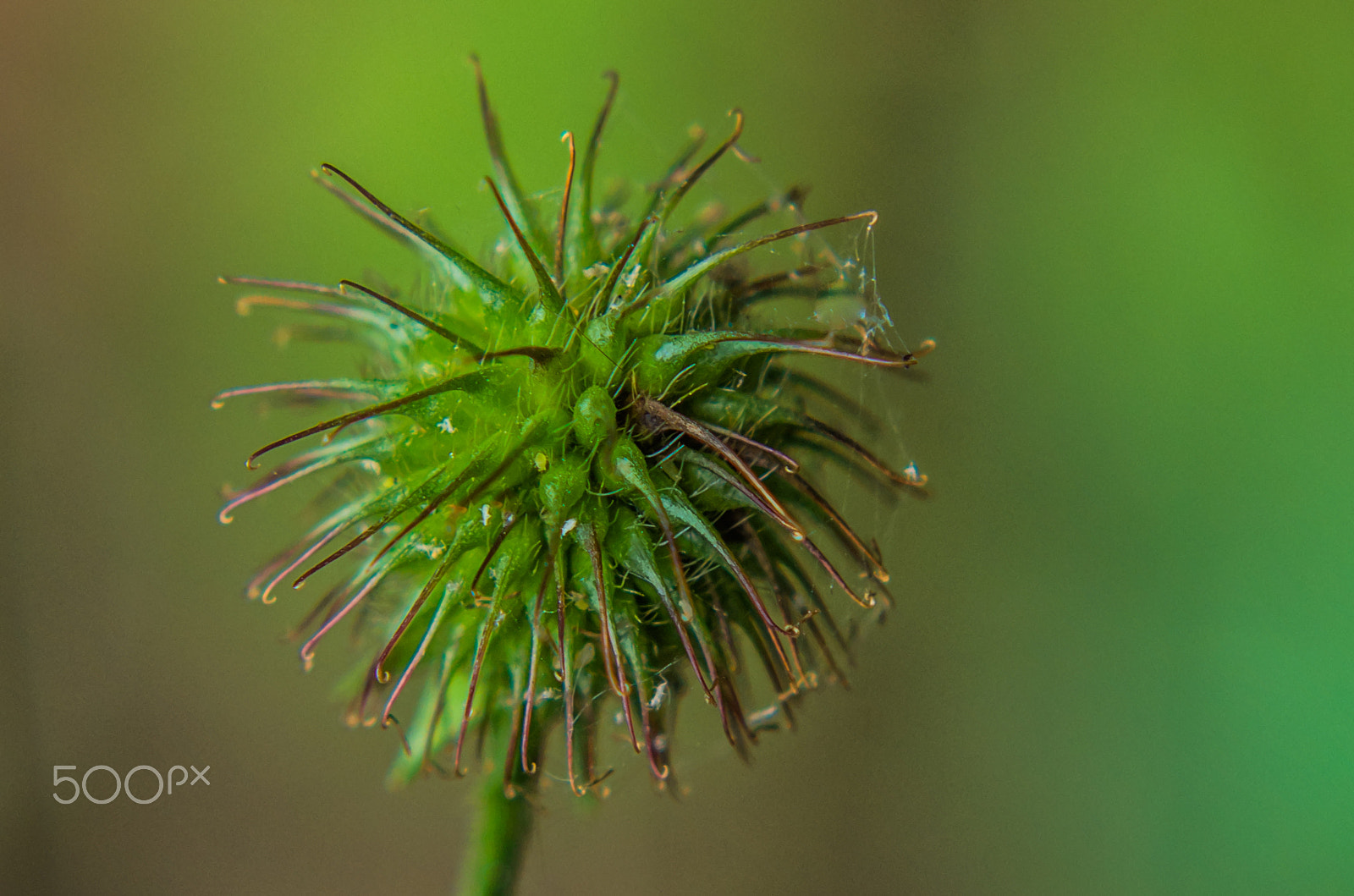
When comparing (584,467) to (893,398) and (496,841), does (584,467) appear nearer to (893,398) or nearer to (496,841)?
(496,841)

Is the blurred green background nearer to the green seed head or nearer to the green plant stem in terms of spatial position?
the green plant stem

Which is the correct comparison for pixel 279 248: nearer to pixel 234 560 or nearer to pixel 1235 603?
pixel 234 560

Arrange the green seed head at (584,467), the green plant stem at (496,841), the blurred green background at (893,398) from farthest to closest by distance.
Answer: the blurred green background at (893,398), the green plant stem at (496,841), the green seed head at (584,467)

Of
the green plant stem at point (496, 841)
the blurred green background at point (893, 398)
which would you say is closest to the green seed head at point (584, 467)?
the green plant stem at point (496, 841)

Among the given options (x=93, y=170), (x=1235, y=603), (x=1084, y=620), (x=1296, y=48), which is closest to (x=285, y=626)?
(x=93, y=170)

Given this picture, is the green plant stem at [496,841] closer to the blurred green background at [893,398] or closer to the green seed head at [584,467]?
the green seed head at [584,467]

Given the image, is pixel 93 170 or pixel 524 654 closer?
pixel 524 654
